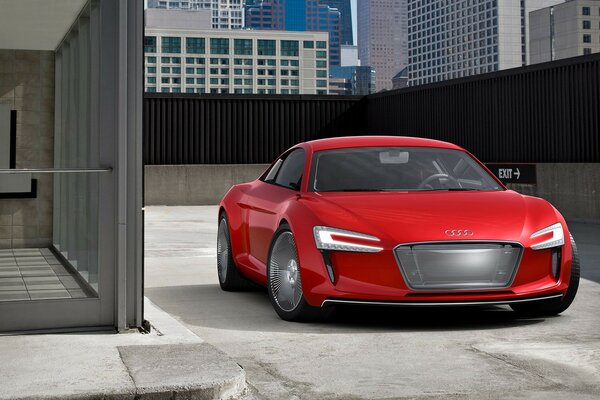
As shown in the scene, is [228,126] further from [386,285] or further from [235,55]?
[235,55]

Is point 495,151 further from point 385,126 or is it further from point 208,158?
point 208,158

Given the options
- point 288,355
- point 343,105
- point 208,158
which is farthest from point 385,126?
point 288,355

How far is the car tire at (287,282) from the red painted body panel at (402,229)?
0.38ft

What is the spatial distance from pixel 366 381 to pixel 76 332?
2.36 m

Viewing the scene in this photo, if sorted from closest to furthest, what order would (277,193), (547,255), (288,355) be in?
(288,355) → (547,255) → (277,193)

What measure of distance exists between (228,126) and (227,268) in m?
22.9

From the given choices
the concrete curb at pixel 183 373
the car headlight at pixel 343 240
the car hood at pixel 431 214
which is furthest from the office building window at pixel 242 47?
the concrete curb at pixel 183 373

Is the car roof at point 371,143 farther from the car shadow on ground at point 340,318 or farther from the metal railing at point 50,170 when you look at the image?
the metal railing at point 50,170

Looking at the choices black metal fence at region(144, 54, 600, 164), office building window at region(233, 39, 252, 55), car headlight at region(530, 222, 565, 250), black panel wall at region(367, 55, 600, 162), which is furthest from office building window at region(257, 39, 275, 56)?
car headlight at region(530, 222, 565, 250)

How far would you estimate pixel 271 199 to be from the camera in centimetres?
834

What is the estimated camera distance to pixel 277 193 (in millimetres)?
8375

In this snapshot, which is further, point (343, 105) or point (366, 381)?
point (343, 105)

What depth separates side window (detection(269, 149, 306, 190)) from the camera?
8375mm

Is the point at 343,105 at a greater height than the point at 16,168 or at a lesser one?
greater
